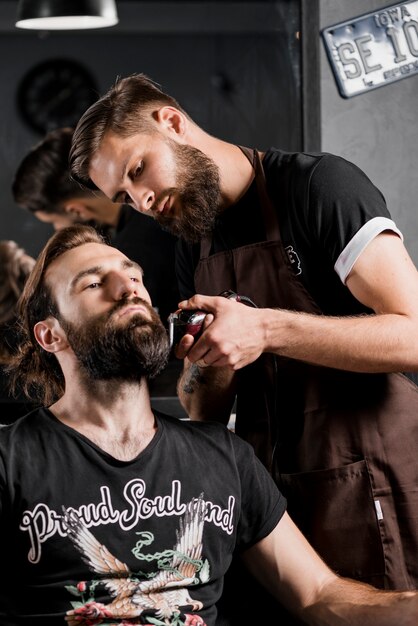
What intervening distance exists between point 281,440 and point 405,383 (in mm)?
319

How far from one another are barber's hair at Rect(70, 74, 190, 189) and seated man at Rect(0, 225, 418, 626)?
26 centimetres

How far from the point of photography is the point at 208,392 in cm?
234

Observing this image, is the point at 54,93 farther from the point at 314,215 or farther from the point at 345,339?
the point at 345,339

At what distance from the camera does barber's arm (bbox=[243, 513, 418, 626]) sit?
192cm

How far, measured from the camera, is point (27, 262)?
3955mm

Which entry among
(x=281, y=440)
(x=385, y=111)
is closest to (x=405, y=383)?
(x=281, y=440)

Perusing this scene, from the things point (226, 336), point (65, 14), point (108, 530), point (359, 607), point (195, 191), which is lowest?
point (359, 607)

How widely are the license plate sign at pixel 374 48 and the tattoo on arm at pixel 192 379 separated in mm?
1782

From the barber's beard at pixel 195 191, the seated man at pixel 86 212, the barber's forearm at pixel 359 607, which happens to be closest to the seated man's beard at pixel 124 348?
the barber's beard at pixel 195 191

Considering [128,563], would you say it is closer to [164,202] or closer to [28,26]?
[164,202]

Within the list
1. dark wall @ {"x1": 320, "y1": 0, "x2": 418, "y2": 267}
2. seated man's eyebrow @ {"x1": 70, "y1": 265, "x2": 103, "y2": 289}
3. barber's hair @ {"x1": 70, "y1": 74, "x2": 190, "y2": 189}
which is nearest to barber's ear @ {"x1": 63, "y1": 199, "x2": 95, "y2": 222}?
dark wall @ {"x1": 320, "y1": 0, "x2": 418, "y2": 267}

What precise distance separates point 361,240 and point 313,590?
75 centimetres

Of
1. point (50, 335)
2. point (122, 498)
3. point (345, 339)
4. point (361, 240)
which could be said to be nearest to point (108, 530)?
point (122, 498)

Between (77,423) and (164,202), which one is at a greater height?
(164,202)
